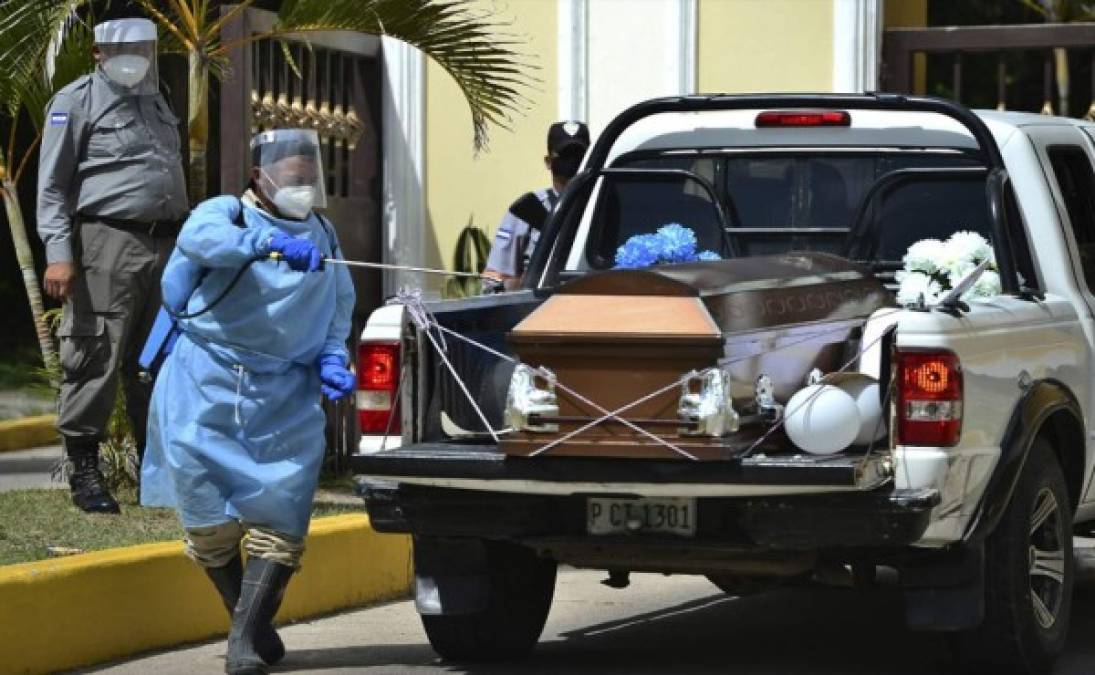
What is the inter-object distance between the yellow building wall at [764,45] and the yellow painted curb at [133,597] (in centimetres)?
501

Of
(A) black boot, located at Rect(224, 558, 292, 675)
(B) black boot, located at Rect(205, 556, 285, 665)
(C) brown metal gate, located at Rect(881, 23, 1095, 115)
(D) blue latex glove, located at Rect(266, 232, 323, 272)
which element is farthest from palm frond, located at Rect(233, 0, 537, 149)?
(A) black boot, located at Rect(224, 558, 292, 675)

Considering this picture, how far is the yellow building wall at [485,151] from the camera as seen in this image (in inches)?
526

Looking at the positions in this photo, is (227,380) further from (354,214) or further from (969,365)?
(354,214)

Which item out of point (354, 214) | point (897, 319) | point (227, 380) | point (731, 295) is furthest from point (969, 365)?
point (354, 214)

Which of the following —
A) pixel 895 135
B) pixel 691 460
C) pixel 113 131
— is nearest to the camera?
pixel 691 460

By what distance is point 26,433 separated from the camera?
14398mm

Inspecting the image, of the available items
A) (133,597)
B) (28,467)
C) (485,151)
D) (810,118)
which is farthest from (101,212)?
(485,151)

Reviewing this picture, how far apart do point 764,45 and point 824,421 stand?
701 cm

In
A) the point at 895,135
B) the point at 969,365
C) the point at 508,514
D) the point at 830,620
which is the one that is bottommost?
the point at 830,620

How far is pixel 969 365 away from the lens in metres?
6.45

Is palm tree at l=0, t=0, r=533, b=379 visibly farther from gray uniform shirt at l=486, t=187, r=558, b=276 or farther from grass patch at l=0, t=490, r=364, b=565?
grass patch at l=0, t=490, r=364, b=565

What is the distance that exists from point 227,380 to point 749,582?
1.75m

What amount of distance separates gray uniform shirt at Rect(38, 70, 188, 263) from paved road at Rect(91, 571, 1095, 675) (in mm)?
1887

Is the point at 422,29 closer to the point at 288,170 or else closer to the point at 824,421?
the point at 288,170
